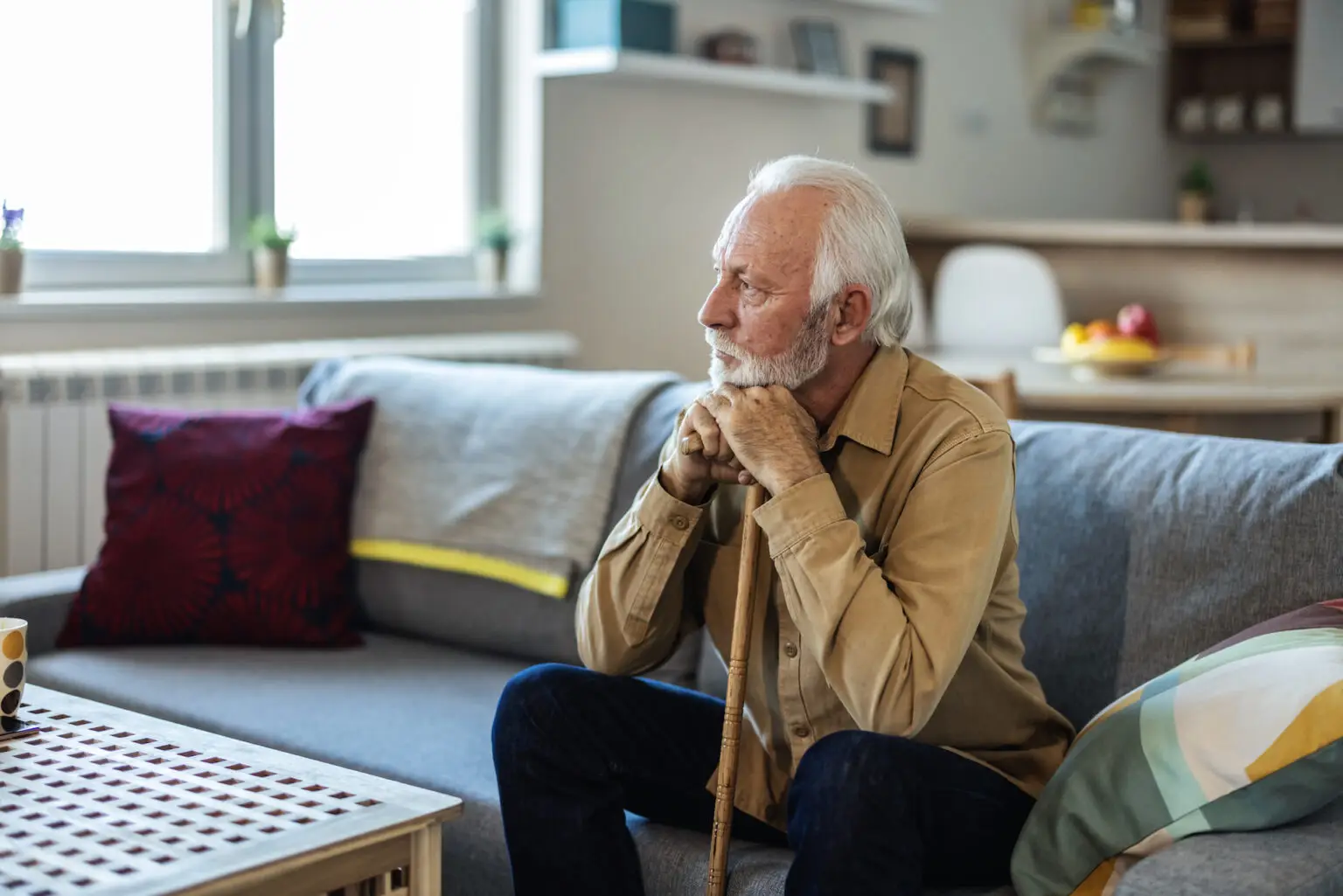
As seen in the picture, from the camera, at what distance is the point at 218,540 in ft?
8.30

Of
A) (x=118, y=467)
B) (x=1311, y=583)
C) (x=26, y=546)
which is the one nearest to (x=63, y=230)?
(x=26, y=546)

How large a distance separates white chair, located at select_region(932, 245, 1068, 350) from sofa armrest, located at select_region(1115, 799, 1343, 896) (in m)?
3.54

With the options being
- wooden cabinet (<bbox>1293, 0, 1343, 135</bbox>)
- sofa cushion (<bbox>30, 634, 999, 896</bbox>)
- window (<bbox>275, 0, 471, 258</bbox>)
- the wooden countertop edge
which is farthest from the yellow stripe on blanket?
wooden cabinet (<bbox>1293, 0, 1343, 135</bbox>)

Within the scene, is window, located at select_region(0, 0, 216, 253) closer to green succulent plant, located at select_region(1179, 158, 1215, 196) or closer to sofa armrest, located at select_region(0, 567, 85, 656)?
sofa armrest, located at select_region(0, 567, 85, 656)

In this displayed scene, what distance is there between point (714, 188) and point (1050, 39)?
199 cm

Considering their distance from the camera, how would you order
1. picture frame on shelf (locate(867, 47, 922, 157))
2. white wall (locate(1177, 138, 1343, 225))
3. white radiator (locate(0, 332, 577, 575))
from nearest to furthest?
white radiator (locate(0, 332, 577, 575)) < picture frame on shelf (locate(867, 47, 922, 157)) < white wall (locate(1177, 138, 1343, 225))

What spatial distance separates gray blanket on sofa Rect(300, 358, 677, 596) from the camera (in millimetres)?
2477

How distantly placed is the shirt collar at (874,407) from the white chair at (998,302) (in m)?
3.31

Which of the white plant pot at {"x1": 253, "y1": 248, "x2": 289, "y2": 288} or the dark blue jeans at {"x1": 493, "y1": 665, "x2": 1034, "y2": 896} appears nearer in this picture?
the dark blue jeans at {"x1": 493, "y1": 665, "x2": 1034, "y2": 896}

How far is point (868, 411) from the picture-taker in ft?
5.55

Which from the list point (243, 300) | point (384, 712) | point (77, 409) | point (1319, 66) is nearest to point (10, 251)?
point (77, 409)

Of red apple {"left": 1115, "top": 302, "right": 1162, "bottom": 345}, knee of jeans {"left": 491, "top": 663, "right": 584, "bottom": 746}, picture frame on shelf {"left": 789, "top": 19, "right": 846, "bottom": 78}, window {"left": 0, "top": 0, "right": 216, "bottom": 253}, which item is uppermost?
picture frame on shelf {"left": 789, "top": 19, "right": 846, "bottom": 78}

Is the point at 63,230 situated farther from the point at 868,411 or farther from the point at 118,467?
the point at 868,411

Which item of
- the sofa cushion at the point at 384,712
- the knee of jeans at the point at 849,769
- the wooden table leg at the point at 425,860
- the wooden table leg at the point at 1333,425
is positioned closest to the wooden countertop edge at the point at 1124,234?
the wooden table leg at the point at 1333,425
